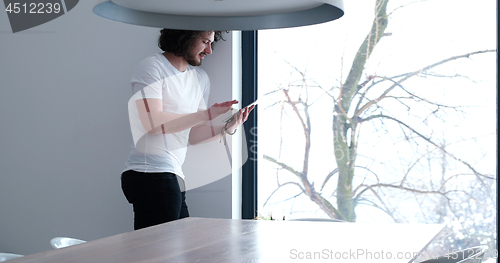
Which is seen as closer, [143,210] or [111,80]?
[143,210]

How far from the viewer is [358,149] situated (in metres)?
2.98

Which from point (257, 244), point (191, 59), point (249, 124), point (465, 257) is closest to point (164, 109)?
point (191, 59)

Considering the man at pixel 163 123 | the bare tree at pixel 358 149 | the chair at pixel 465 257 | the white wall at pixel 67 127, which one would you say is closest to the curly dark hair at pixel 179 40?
the man at pixel 163 123

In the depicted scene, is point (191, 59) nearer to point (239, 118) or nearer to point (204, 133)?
point (239, 118)

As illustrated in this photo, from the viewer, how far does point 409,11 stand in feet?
9.41

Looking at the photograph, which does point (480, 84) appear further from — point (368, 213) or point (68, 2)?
point (68, 2)

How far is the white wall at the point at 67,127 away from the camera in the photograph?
3.21m

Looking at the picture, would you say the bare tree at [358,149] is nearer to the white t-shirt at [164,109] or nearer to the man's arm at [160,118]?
Result: the white t-shirt at [164,109]

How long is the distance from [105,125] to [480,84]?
90.4 inches

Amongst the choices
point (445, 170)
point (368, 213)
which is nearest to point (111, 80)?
point (368, 213)

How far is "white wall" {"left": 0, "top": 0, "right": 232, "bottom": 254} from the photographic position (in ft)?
10.5

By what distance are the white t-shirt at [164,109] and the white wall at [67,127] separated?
539mm

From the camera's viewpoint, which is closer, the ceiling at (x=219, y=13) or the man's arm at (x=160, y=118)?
the ceiling at (x=219, y=13)

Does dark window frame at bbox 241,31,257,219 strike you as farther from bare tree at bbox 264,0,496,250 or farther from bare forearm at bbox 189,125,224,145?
bare forearm at bbox 189,125,224,145
